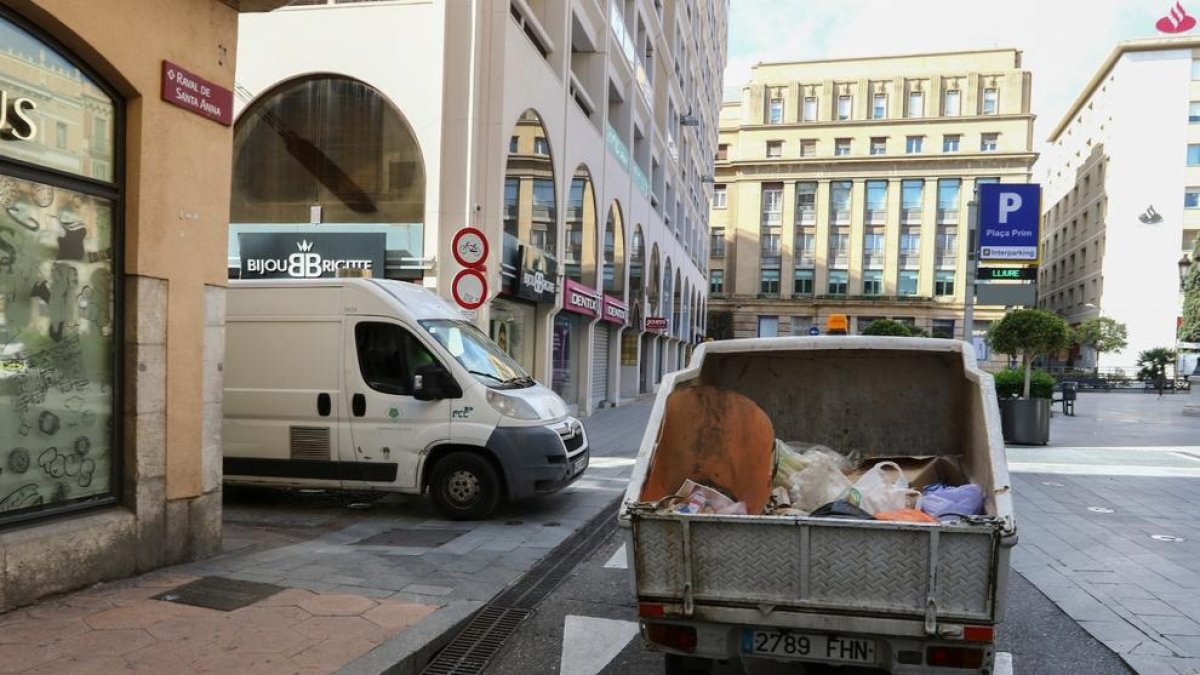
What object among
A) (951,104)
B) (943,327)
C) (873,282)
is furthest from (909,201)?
(943,327)

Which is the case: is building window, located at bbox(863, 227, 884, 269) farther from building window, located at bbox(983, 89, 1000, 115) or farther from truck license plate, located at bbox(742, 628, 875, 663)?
truck license plate, located at bbox(742, 628, 875, 663)

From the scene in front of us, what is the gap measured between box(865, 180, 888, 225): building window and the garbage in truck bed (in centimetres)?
6682

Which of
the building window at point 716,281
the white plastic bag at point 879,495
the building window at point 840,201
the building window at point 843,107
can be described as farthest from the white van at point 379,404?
the building window at point 843,107

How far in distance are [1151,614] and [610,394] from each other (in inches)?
773

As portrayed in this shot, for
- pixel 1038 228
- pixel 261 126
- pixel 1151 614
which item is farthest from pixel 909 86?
pixel 1151 614

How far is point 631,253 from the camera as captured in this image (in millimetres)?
26172

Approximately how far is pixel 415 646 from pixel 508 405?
348 centimetres

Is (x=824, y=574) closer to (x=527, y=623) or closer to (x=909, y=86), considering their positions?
(x=527, y=623)

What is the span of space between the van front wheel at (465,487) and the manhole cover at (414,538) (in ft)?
1.33

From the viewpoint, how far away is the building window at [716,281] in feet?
235

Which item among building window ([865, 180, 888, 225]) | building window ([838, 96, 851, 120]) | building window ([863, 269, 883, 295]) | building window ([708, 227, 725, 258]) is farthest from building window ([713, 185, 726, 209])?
building window ([863, 269, 883, 295])

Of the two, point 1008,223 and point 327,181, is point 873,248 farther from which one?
point 327,181

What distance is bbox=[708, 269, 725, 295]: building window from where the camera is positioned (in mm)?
71562

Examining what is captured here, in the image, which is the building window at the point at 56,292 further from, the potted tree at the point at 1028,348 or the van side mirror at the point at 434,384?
the potted tree at the point at 1028,348
